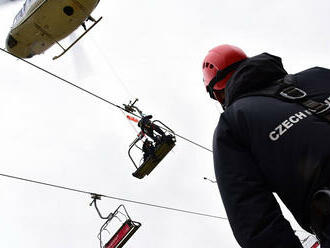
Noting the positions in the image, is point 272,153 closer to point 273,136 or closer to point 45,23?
point 273,136

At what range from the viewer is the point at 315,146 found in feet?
4.99

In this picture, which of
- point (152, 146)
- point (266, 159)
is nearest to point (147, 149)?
point (152, 146)

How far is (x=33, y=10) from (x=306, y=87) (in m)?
11.7

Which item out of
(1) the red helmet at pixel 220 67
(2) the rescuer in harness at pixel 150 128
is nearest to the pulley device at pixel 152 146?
(2) the rescuer in harness at pixel 150 128

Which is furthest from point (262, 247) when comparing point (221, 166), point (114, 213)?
point (114, 213)

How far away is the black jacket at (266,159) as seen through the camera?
1.51 m

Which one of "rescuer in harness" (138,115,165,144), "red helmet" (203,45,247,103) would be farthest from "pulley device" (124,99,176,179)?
"red helmet" (203,45,247,103)

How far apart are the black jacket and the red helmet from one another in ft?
1.49

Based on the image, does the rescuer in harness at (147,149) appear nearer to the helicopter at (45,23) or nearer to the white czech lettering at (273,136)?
the helicopter at (45,23)

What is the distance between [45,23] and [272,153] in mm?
11733

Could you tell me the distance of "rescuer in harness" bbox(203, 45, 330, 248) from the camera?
4.90 feet

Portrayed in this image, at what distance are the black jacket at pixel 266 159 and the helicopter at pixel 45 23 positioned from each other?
10756mm

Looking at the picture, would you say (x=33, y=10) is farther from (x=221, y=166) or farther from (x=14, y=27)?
(x=221, y=166)

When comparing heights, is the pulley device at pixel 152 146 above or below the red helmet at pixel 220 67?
below
